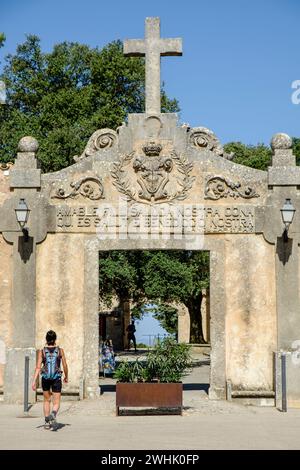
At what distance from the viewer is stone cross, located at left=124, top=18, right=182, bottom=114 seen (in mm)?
13914

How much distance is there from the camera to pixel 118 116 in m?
26.3

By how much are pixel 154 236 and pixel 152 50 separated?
342 centimetres

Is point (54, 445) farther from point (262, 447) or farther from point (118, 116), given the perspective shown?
point (118, 116)

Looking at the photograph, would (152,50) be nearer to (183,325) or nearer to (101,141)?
(101,141)

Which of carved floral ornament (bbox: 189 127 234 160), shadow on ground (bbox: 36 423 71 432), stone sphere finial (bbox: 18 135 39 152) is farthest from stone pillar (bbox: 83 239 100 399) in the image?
shadow on ground (bbox: 36 423 71 432)

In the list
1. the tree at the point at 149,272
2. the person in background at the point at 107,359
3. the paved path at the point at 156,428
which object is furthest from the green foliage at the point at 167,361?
the tree at the point at 149,272

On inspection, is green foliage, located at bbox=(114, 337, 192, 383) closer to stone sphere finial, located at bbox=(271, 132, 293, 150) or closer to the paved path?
the paved path

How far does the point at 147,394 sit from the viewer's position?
11445mm

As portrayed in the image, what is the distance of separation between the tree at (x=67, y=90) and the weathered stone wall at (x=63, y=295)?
1218 cm

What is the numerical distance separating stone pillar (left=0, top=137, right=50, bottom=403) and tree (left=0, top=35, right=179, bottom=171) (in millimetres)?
11760

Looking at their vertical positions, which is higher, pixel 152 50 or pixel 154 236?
pixel 152 50

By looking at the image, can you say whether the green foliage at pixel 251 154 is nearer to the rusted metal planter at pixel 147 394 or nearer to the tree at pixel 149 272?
the tree at pixel 149 272

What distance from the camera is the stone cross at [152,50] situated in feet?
45.6

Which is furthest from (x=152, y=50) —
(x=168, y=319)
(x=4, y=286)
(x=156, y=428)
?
(x=168, y=319)
